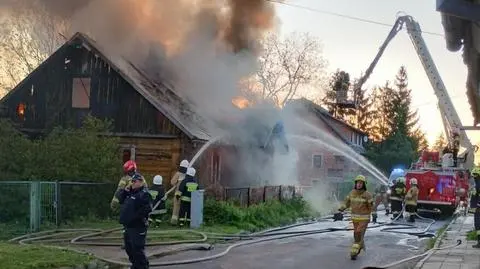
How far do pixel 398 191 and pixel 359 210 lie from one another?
422 inches

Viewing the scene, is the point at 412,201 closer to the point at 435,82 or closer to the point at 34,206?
the point at 435,82

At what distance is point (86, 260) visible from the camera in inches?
365

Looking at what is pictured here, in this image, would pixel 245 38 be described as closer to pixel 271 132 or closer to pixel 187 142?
pixel 271 132

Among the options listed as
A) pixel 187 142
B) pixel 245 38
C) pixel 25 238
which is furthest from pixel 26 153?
pixel 245 38

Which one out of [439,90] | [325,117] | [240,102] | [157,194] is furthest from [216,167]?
[325,117]

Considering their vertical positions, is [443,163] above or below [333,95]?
below

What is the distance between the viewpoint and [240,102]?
1054 inches

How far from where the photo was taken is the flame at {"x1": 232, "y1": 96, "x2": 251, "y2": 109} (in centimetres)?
2640

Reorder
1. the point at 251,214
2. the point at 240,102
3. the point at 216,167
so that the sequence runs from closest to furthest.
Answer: the point at 251,214
the point at 216,167
the point at 240,102

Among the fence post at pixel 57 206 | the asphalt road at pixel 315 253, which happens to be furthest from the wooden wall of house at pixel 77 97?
the asphalt road at pixel 315 253

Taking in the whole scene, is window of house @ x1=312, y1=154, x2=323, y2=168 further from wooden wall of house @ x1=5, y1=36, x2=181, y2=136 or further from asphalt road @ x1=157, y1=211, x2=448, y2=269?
asphalt road @ x1=157, y1=211, x2=448, y2=269

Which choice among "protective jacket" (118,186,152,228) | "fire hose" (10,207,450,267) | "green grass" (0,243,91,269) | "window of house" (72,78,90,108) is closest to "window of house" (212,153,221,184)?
"window of house" (72,78,90,108)

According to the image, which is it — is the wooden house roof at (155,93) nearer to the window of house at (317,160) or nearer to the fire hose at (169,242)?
the fire hose at (169,242)

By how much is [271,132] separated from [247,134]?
1.28 m
